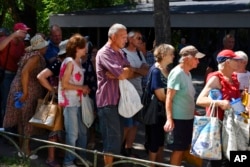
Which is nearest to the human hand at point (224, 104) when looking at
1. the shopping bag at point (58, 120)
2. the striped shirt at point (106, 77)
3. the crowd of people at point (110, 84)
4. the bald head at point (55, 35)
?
the crowd of people at point (110, 84)

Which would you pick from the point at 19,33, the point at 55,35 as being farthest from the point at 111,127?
the point at 19,33

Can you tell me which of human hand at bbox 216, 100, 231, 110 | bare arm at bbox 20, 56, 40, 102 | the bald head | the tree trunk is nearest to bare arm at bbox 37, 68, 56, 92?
bare arm at bbox 20, 56, 40, 102

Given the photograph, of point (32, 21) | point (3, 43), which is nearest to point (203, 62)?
point (32, 21)

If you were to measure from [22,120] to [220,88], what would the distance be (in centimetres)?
274

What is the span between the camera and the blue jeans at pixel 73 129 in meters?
5.26

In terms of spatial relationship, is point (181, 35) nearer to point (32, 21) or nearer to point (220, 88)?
point (32, 21)

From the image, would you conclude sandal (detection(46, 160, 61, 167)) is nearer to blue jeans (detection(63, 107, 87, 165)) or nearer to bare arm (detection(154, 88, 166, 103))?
blue jeans (detection(63, 107, 87, 165))

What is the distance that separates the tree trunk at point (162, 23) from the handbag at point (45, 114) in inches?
119

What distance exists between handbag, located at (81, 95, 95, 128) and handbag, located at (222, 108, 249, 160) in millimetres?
1769

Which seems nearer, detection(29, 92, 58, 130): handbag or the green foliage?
detection(29, 92, 58, 130): handbag

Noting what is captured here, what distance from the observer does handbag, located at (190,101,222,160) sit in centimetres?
418

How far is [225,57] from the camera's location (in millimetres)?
4320

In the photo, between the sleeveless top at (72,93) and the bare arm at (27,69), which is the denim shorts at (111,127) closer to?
the sleeveless top at (72,93)

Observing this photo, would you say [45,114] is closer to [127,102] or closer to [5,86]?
[127,102]
